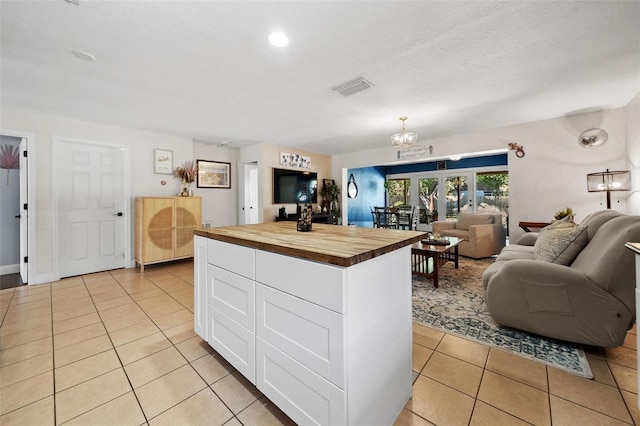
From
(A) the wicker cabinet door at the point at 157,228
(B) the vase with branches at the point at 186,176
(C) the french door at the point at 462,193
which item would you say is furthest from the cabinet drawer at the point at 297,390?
(C) the french door at the point at 462,193

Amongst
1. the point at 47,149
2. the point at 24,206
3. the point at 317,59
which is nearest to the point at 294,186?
the point at 317,59

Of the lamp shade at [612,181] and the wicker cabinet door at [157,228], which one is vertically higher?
the lamp shade at [612,181]

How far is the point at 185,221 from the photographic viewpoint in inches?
176

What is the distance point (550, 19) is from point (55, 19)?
3381mm

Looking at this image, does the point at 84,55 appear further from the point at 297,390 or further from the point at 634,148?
the point at 634,148

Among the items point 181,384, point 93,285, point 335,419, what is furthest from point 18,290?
point 335,419

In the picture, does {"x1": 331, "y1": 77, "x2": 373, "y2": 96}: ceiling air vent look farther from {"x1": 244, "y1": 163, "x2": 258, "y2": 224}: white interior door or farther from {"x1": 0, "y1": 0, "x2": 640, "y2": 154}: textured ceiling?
{"x1": 244, "y1": 163, "x2": 258, "y2": 224}: white interior door

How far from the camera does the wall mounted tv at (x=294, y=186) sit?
5.61m

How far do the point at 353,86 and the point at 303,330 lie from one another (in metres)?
2.51

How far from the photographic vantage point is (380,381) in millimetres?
1189

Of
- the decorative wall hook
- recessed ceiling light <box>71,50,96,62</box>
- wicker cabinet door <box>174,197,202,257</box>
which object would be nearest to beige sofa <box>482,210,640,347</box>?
the decorative wall hook

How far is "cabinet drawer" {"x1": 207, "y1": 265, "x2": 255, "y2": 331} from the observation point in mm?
1456

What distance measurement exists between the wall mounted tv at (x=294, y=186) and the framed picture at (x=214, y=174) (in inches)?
44.2

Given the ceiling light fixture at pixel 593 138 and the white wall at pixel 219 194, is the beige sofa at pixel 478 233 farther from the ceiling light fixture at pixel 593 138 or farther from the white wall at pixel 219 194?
the white wall at pixel 219 194
